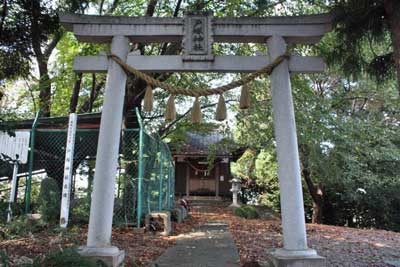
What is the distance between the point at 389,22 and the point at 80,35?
4213 millimetres

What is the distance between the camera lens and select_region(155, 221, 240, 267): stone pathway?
5.28m

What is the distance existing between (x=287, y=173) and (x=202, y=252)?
2.48m

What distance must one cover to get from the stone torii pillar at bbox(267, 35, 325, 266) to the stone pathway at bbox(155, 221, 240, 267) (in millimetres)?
1126

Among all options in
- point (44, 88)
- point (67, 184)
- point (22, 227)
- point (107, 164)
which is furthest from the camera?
point (44, 88)

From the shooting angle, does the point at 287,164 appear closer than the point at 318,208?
Yes

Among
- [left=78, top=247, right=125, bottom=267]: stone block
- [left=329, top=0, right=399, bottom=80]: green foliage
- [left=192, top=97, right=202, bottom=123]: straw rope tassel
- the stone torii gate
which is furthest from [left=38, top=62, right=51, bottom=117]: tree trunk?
[left=329, top=0, right=399, bottom=80]: green foliage

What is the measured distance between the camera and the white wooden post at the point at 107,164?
4.45 metres

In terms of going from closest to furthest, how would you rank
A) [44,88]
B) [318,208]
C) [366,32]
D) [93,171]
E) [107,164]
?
[107,164] → [366,32] → [93,171] → [44,88] → [318,208]

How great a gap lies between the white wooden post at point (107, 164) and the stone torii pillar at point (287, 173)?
2.16 m

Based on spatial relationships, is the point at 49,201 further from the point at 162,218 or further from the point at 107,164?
the point at 107,164

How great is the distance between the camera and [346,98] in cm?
1416

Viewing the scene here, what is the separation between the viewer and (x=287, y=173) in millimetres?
4625

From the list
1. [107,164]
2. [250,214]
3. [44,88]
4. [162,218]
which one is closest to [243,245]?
[162,218]

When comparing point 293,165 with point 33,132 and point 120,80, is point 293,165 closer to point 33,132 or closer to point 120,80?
point 120,80
